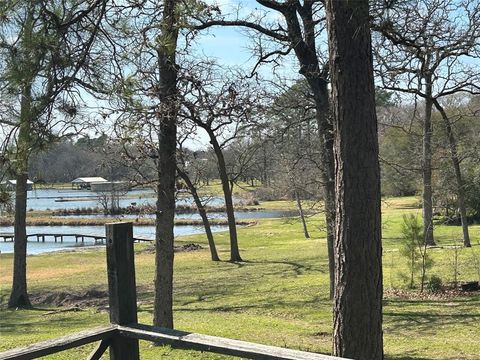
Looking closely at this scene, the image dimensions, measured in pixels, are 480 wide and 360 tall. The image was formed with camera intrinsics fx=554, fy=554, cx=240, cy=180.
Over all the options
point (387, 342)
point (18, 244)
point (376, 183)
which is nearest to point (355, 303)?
point (376, 183)

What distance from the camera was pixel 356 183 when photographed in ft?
12.1

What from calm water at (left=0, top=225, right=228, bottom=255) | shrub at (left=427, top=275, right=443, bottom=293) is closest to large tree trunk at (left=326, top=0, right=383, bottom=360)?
shrub at (left=427, top=275, right=443, bottom=293)

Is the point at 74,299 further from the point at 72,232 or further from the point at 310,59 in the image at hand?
the point at 72,232

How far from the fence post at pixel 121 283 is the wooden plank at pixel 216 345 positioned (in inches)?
3.8

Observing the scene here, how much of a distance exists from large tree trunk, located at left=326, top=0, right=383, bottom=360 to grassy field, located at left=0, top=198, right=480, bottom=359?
13.1 ft

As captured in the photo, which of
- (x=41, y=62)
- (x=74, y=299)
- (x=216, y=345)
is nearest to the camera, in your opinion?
(x=216, y=345)

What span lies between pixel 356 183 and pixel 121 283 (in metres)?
1.68

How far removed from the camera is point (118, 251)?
11.8 feet

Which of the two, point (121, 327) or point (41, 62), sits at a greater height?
point (41, 62)

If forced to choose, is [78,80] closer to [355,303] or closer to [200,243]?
[355,303]

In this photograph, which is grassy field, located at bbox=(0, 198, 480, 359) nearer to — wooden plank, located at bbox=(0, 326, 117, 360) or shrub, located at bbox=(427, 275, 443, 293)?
shrub, located at bbox=(427, 275, 443, 293)

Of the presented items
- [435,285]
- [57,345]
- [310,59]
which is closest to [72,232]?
[435,285]

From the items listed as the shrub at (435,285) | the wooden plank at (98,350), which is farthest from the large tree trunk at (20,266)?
the wooden plank at (98,350)

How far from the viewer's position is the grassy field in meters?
8.70
